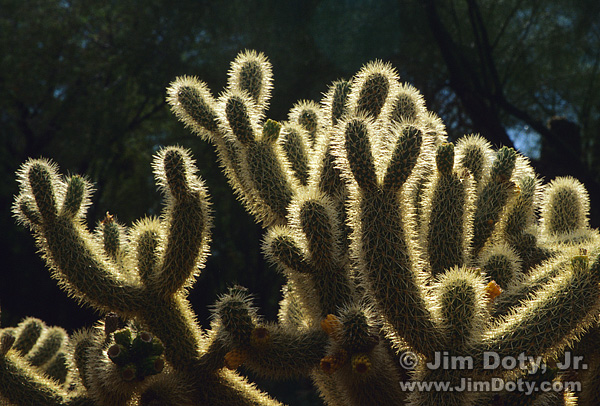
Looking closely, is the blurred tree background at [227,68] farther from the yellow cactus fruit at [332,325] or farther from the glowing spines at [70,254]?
the yellow cactus fruit at [332,325]

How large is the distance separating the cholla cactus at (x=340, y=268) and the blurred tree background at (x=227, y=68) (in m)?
5.84

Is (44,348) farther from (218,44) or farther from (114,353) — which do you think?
(218,44)

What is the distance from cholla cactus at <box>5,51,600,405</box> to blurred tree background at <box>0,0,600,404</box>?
5835mm

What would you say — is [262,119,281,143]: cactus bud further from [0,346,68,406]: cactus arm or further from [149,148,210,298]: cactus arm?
[0,346,68,406]: cactus arm

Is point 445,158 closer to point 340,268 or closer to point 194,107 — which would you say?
point 340,268

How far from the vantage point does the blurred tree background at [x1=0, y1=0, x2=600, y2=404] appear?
855cm

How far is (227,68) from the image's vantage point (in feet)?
29.9

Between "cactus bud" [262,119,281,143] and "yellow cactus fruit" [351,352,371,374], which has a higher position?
"cactus bud" [262,119,281,143]

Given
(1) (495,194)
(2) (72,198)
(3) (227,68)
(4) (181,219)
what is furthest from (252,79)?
(3) (227,68)

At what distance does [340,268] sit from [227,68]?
24.4ft

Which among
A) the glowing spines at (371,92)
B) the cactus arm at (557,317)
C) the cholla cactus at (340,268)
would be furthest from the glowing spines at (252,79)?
the cactus arm at (557,317)

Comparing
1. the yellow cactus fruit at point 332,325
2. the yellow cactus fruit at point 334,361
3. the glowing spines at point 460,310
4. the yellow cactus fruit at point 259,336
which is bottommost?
the yellow cactus fruit at point 334,361

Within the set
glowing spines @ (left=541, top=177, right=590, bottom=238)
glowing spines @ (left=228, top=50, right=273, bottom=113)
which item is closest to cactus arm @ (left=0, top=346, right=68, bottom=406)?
glowing spines @ (left=228, top=50, right=273, bottom=113)

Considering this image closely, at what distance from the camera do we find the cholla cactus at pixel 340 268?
1794 mm
